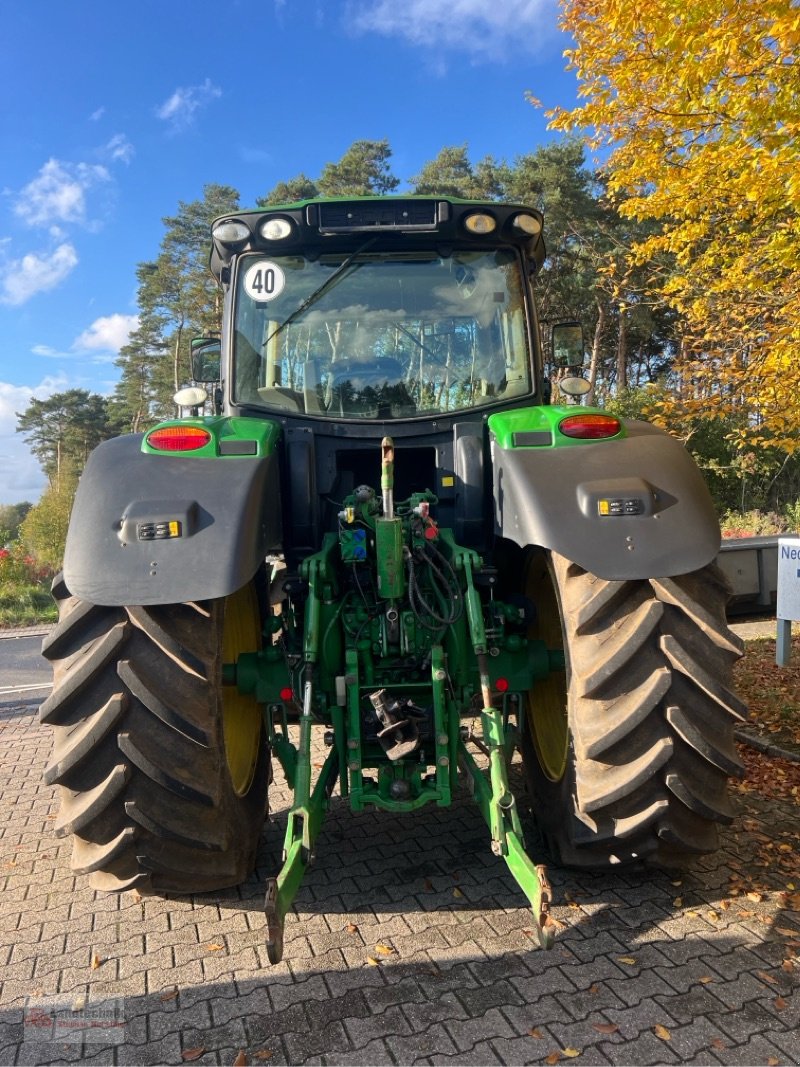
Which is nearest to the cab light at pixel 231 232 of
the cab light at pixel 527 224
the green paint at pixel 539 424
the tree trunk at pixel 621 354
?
the cab light at pixel 527 224

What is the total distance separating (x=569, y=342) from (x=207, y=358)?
7.17 ft

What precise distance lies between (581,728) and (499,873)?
93 cm

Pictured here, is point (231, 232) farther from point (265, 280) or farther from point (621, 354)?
point (621, 354)

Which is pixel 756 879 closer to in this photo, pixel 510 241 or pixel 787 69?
pixel 510 241

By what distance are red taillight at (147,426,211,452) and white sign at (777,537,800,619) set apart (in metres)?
4.10

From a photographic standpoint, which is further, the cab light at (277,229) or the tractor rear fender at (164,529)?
the cab light at (277,229)

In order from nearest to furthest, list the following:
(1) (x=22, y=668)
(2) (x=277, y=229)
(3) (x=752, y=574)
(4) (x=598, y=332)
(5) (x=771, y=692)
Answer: (2) (x=277, y=229)
(3) (x=752, y=574)
(5) (x=771, y=692)
(1) (x=22, y=668)
(4) (x=598, y=332)

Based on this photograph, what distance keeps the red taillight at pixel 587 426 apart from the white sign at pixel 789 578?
2.89 m

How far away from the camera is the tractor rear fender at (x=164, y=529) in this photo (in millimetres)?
2695

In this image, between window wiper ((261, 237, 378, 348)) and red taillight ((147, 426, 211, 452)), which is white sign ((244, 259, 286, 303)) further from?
red taillight ((147, 426, 211, 452))

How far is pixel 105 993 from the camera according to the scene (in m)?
2.70

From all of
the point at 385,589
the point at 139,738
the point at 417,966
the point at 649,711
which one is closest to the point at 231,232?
the point at 385,589

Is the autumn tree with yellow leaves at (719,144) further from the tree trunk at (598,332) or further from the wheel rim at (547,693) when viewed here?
the tree trunk at (598,332)

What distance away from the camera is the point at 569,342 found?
5.04 meters
